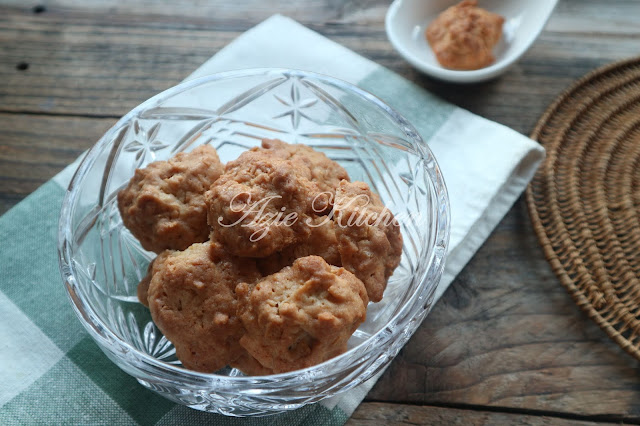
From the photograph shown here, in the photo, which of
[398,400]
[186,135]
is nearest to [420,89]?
[186,135]

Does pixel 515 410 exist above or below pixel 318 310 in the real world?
below

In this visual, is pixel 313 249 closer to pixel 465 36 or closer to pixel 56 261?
pixel 56 261

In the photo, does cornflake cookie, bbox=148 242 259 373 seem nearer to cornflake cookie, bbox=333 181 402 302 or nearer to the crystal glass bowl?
the crystal glass bowl

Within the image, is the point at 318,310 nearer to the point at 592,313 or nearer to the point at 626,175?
the point at 592,313

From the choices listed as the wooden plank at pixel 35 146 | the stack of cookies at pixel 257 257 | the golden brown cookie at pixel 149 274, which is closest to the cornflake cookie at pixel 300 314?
the stack of cookies at pixel 257 257

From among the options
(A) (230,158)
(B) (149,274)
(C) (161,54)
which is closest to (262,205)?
(B) (149,274)

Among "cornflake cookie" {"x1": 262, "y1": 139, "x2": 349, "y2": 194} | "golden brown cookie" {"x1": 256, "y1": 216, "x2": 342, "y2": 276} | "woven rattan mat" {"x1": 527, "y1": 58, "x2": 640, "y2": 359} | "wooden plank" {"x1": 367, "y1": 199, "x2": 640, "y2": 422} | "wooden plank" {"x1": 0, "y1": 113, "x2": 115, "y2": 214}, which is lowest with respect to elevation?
"wooden plank" {"x1": 367, "y1": 199, "x2": 640, "y2": 422}

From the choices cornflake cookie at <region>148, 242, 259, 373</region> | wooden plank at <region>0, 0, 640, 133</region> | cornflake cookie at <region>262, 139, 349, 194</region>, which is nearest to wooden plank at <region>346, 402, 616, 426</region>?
cornflake cookie at <region>148, 242, 259, 373</region>
